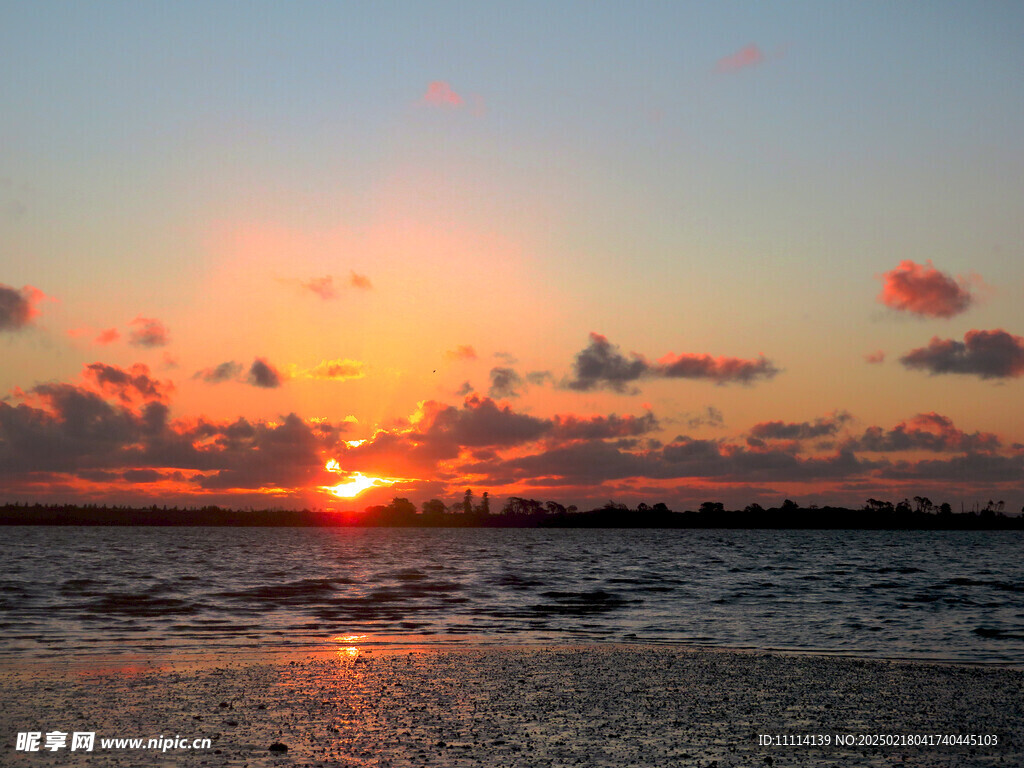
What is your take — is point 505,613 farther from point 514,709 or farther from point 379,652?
point 514,709

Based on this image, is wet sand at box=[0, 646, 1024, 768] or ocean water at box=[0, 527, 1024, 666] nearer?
wet sand at box=[0, 646, 1024, 768]

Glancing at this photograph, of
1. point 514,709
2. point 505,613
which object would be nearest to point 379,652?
point 514,709

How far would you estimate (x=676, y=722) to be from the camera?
16438 millimetres

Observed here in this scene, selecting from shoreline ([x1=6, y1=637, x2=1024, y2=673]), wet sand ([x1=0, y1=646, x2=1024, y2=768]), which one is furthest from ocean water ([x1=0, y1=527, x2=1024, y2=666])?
wet sand ([x1=0, y1=646, x2=1024, y2=768])

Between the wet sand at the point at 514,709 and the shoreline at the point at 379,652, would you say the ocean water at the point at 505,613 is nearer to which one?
the shoreline at the point at 379,652

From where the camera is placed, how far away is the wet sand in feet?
45.5

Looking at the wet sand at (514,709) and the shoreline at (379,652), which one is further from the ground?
the wet sand at (514,709)

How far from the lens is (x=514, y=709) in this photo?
57.2 ft

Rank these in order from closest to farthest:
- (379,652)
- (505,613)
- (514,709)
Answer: (514,709), (379,652), (505,613)

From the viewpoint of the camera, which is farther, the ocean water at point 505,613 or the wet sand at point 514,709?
the ocean water at point 505,613

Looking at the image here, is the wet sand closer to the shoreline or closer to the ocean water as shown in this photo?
the shoreline

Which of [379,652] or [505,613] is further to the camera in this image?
[505,613]

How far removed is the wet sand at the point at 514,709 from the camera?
13.9 m

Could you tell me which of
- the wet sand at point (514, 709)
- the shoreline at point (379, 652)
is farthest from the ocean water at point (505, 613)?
the wet sand at point (514, 709)
